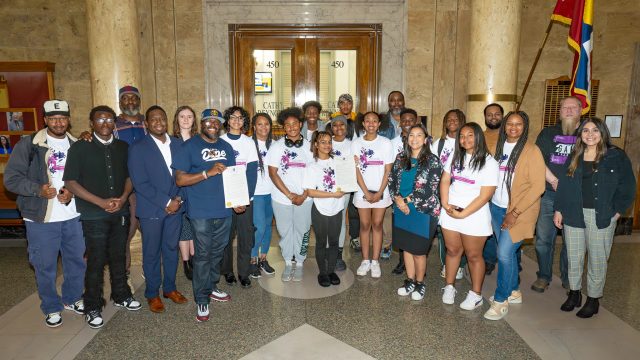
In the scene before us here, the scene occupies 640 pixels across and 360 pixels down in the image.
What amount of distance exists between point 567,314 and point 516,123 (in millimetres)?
2049

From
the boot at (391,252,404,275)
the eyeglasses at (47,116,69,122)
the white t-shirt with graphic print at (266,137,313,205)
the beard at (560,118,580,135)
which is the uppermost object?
the eyeglasses at (47,116,69,122)

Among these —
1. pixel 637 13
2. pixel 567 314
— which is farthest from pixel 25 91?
pixel 637 13

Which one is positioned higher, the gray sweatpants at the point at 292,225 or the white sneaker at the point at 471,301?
the gray sweatpants at the point at 292,225

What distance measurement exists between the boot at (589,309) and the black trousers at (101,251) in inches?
184

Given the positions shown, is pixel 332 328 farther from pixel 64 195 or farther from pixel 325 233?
pixel 64 195

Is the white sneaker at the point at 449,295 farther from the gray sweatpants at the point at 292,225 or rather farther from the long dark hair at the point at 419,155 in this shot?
the gray sweatpants at the point at 292,225

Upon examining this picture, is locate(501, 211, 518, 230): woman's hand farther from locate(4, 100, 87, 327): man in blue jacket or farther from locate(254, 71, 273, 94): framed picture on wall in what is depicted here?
locate(254, 71, 273, 94): framed picture on wall

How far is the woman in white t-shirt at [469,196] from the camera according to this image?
4.10 m

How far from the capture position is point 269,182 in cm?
511

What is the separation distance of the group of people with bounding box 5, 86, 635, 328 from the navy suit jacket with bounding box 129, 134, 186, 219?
11 millimetres

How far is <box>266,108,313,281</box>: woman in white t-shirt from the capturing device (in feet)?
16.0

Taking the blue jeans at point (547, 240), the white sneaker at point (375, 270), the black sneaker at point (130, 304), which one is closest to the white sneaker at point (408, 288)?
the white sneaker at point (375, 270)

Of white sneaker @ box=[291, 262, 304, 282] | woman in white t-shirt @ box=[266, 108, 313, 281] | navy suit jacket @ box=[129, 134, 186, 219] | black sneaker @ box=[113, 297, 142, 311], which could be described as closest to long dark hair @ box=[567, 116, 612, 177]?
woman in white t-shirt @ box=[266, 108, 313, 281]

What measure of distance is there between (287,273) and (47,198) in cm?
266
